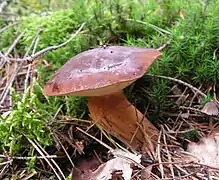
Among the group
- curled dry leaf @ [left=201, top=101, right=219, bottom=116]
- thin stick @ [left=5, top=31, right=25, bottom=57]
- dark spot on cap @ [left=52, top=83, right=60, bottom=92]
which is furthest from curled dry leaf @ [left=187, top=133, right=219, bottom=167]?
thin stick @ [left=5, top=31, right=25, bottom=57]

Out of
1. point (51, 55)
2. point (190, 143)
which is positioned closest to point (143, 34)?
point (51, 55)

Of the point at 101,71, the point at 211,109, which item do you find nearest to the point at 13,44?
the point at 101,71

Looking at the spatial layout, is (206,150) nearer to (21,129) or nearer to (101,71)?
(101,71)

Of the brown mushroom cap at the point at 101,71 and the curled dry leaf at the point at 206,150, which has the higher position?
the brown mushroom cap at the point at 101,71

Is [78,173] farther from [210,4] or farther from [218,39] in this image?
[210,4]

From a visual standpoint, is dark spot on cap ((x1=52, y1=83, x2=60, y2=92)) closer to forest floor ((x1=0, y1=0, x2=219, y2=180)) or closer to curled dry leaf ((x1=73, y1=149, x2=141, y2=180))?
forest floor ((x1=0, y1=0, x2=219, y2=180))

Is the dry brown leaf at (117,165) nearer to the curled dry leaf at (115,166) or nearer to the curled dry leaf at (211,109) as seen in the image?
the curled dry leaf at (115,166)

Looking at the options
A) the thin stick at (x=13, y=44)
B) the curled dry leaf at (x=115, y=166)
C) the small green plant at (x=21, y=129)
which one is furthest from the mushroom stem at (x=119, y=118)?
the thin stick at (x=13, y=44)
